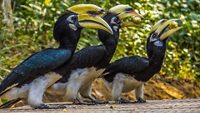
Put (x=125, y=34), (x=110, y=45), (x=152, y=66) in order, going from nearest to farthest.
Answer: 1. (x=110, y=45)
2. (x=152, y=66)
3. (x=125, y=34)

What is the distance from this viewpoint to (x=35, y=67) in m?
5.34

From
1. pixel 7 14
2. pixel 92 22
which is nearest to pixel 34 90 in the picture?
pixel 92 22

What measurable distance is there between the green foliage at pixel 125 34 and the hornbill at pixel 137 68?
198cm

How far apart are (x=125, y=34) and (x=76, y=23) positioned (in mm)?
4678

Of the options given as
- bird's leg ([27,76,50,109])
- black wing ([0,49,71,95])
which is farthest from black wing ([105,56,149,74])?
bird's leg ([27,76,50,109])

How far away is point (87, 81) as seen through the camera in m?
6.06

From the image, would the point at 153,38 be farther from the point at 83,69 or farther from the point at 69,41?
the point at 69,41

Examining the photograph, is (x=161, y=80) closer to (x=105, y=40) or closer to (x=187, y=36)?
(x=187, y=36)

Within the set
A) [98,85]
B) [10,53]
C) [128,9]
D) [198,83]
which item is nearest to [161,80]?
[198,83]

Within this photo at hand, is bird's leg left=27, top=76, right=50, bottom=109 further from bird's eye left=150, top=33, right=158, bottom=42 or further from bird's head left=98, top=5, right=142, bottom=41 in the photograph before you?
bird's eye left=150, top=33, right=158, bottom=42

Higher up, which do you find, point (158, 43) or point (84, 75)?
point (158, 43)

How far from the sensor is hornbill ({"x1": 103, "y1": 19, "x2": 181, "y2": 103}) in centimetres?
629

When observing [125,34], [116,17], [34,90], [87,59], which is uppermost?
[116,17]

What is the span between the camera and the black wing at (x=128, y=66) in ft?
20.6
